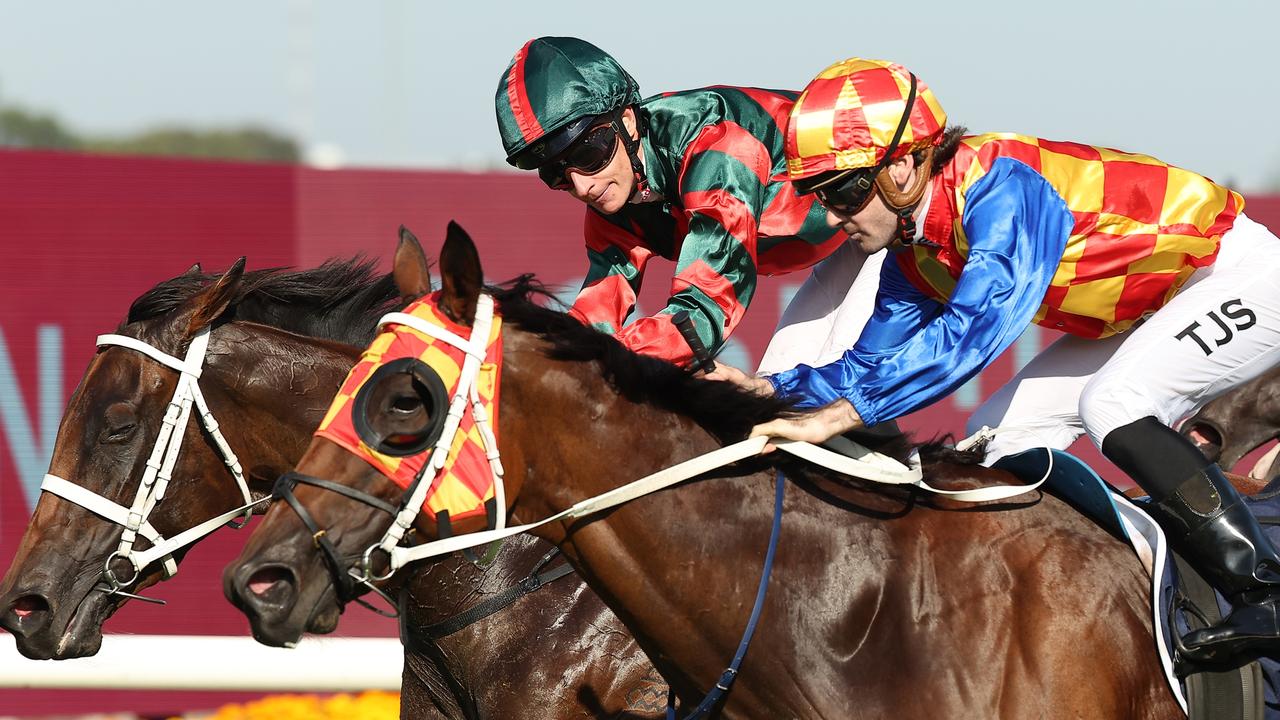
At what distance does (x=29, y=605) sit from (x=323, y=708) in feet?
7.54

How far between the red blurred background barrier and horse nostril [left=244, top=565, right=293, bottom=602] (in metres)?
3.91

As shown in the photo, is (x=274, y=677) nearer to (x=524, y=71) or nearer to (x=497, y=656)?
(x=497, y=656)

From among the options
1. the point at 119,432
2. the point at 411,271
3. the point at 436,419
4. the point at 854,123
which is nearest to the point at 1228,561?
the point at 854,123

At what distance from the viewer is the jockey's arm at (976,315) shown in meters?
2.51

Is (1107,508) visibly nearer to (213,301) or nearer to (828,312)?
(828,312)

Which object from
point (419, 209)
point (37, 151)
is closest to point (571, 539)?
point (419, 209)

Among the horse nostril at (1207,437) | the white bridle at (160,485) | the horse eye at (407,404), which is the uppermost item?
the horse eye at (407,404)

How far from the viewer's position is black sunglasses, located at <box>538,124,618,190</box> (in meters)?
3.04

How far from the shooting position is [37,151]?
20.6 feet

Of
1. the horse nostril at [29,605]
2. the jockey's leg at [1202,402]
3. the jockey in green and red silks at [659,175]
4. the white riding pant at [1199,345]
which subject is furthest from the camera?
the horse nostril at [29,605]

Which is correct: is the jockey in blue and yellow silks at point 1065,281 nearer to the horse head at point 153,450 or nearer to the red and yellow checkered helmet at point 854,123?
the red and yellow checkered helmet at point 854,123

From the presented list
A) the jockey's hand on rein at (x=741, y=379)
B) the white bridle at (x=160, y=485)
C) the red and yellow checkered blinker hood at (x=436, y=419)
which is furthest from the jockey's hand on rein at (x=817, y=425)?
the white bridle at (x=160, y=485)

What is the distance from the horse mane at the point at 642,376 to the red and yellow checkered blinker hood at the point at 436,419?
150mm

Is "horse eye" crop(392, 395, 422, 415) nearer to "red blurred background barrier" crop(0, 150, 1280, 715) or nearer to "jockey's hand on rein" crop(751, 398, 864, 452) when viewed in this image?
"jockey's hand on rein" crop(751, 398, 864, 452)
